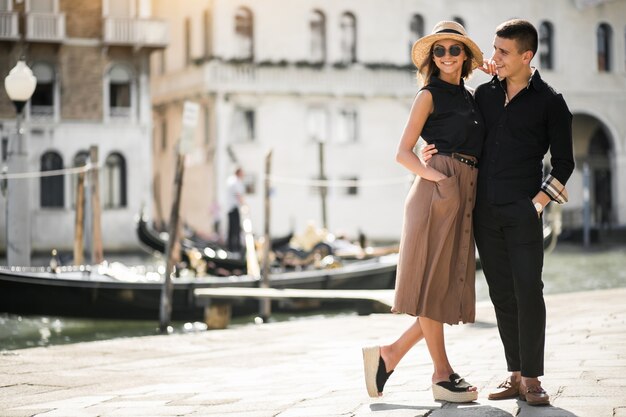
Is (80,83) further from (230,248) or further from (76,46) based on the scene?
(230,248)

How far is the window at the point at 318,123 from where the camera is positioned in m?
28.9

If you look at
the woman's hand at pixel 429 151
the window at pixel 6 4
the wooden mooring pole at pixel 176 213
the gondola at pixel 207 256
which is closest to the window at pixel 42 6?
the window at pixel 6 4

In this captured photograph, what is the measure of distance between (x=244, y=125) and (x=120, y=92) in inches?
128

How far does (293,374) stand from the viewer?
538 cm

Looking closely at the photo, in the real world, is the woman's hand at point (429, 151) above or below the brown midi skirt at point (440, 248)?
above

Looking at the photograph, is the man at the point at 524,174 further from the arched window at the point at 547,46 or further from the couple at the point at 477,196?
the arched window at the point at 547,46

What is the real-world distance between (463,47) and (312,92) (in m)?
24.4

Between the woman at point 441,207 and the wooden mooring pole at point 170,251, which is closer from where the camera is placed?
the woman at point 441,207

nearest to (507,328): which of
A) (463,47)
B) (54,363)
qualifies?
(463,47)

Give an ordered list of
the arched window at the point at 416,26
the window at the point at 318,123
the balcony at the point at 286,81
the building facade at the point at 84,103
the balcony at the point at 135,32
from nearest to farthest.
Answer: the building facade at the point at 84,103 → the balcony at the point at 135,32 → the balcony at the point at 286,81 → the window at the point at 318,123 → the arched window at the point at 416,26

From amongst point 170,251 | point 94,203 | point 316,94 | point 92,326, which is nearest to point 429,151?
point 170,251

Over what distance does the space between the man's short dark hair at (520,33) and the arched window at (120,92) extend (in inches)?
882

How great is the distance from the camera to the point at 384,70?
1153 inches

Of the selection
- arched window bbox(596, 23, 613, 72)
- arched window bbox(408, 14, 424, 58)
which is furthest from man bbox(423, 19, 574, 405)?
arched window bbox(596, 23, 613, 72)
